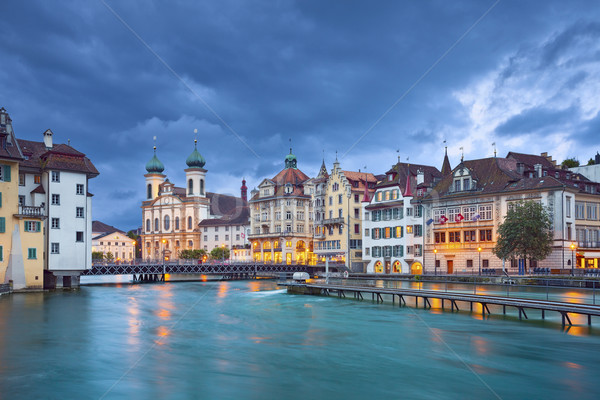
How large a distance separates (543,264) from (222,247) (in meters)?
103

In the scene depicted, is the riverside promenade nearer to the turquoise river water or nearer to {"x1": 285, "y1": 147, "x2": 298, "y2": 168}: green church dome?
the turquoise river water

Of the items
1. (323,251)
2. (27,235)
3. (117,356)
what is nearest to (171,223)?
(323,251)

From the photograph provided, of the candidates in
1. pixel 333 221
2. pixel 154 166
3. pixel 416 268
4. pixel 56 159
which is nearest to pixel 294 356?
pixel 56 159

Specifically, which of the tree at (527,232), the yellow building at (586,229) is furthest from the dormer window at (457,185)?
the yellow building at (586,229)

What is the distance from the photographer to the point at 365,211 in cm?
9625

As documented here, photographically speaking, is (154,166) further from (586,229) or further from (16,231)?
(586,229)

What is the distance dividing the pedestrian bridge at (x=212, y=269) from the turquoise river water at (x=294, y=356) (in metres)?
48.2

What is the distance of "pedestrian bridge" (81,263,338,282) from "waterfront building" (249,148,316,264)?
10474 mm

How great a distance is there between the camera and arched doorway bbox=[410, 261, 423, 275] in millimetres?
84938

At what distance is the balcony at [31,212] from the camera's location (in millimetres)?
65531

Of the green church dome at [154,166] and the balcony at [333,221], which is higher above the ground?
the green church dome at [154,166]

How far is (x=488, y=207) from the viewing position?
75125 millimetres

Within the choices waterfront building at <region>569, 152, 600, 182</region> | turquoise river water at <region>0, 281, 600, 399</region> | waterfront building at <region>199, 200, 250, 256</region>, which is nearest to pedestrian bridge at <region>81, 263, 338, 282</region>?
waterfront building at <region>199, 200, 250, 256</region>

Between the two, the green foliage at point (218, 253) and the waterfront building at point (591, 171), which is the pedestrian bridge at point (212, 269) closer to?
the green foliage at point (218, 253)
